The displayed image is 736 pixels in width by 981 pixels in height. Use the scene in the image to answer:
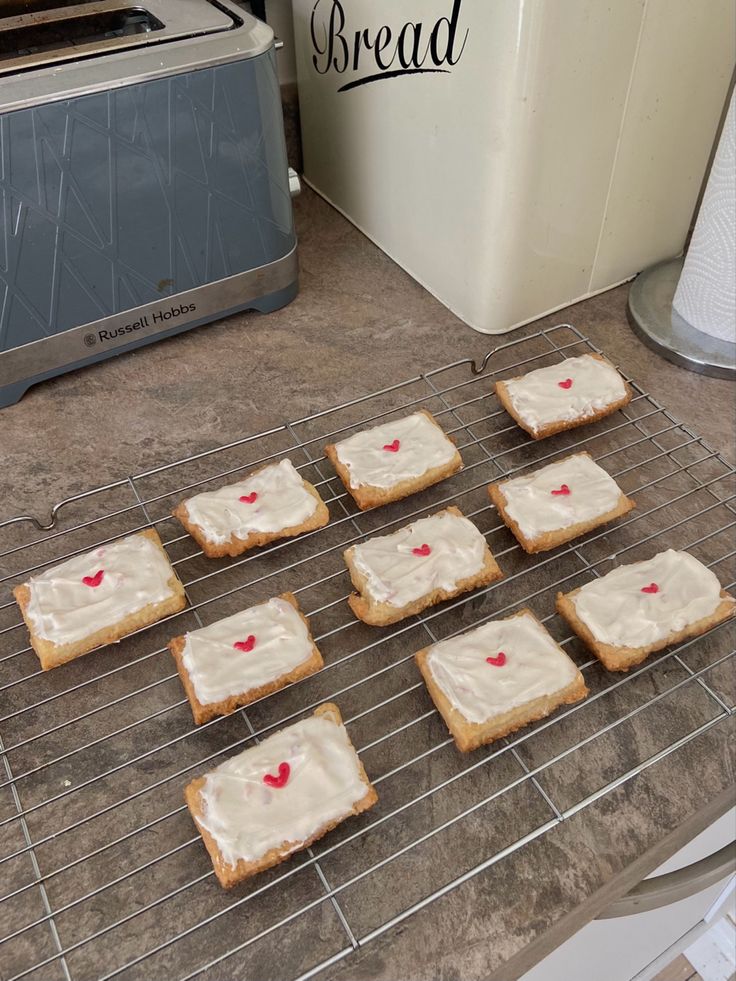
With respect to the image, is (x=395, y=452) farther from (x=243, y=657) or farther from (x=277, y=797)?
(x=277, y=797)

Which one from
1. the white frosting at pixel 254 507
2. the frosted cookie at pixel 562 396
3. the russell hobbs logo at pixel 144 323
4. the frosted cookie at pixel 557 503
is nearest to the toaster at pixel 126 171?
the russell hobbs logo at pixel 144 323

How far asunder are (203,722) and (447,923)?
0.29 metres

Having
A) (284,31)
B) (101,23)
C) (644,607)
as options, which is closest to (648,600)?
(644,607)

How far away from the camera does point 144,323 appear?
1159 mm

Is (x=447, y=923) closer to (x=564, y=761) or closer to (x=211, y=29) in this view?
(x=564, y=761)

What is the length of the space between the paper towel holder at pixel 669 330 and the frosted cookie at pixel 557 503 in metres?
0.32

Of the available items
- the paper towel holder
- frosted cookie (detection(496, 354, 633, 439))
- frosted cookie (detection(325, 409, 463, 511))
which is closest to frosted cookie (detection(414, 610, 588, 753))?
frosted cookie (detection(325, 409, 463, 511))

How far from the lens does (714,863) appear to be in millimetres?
884

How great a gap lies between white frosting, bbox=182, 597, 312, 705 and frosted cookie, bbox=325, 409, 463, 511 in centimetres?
20

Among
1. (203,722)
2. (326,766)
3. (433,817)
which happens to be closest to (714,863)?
(433,817)

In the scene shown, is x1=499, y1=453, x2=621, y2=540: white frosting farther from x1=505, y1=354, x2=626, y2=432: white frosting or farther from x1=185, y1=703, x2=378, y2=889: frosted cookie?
x1=185, y1=703, x2=378, y2=889: frosted cookie

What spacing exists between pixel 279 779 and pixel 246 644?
0.15 meters

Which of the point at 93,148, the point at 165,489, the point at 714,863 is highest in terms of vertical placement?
the point at 93,148

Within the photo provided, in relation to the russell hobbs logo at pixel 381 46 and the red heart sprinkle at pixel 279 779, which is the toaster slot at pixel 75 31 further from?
the red heart sprinkle at pixel 279 779
